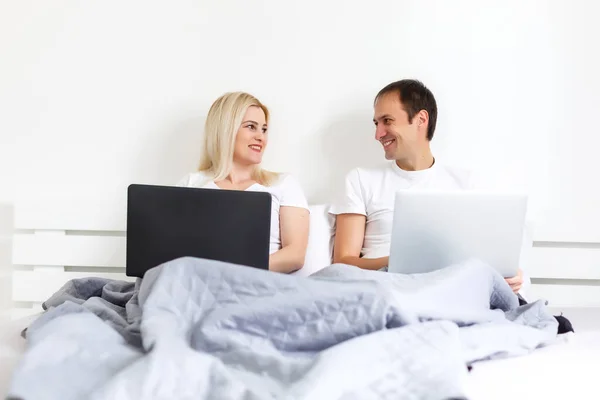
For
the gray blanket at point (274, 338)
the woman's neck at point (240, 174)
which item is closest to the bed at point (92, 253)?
the woman's neck at point (240, 174)

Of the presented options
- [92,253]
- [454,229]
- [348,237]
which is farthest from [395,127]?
[92,253]

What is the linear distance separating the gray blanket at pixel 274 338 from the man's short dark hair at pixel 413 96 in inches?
34.8

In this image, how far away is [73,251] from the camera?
226 cm

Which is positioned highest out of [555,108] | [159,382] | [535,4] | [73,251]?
[535,4]

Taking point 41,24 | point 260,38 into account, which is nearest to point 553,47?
point 260,38

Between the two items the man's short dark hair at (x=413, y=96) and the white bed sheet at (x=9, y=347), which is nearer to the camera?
the white bed sheet at (x=9, y=347)

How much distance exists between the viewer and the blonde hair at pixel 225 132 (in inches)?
85.2

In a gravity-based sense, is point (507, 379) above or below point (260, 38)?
below

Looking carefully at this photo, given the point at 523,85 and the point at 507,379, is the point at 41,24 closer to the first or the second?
the point at 523,85

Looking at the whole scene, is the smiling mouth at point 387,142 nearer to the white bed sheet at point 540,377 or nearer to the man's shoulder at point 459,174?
the man's shoulder at point 459,174

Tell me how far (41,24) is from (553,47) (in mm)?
1952

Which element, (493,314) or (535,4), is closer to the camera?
(493,314)

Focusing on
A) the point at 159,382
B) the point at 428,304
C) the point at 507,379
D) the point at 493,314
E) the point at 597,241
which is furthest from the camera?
the point at 597,241

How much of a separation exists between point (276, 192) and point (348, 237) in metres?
0.30
